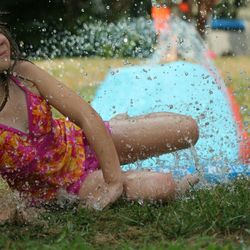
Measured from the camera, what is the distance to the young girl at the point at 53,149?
297cm

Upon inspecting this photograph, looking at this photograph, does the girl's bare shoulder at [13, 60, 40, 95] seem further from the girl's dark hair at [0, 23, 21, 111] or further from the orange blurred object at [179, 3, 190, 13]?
the orange blurred object at [179, 3, 190, 13]

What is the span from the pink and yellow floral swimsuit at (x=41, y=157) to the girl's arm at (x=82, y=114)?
6 cm

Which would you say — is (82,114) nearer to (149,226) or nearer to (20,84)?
(20,84)

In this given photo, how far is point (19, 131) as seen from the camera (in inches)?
118

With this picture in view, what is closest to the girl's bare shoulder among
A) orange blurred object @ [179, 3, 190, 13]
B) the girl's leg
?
the girl's leg

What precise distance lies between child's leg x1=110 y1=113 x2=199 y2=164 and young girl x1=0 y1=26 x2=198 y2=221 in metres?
0.18

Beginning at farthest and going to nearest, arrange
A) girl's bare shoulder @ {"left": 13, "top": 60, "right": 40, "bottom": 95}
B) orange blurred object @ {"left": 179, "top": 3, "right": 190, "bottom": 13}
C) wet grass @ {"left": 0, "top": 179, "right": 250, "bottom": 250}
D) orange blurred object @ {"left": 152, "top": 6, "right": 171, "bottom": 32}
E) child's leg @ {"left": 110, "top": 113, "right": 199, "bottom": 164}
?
orange blurred object @ {"left": 179, "top": 3, "right": 190, "bottom": 13}, orange blurred object @ {"left": 152, "top": 6, "right": 171, "bottom": 32}, child's leg @ {"left": 110, "top": 113, "right": 199, "bottom": 164}, girl's bare shoulder @ {"left": 13, "top": 60, "right": 40, "bottom": 95}, wet grass @ {"left": 0, "top": 179, "right": 250, "bottom": 250}

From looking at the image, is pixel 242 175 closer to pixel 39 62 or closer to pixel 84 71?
pixel 84 71

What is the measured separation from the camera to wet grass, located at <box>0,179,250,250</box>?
2.45 m

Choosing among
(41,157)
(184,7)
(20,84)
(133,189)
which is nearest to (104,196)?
(133,189)

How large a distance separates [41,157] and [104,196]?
30cm

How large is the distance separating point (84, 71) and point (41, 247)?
6.81m

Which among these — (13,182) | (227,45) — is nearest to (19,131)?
(13,182)

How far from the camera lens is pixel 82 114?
3004 mm
